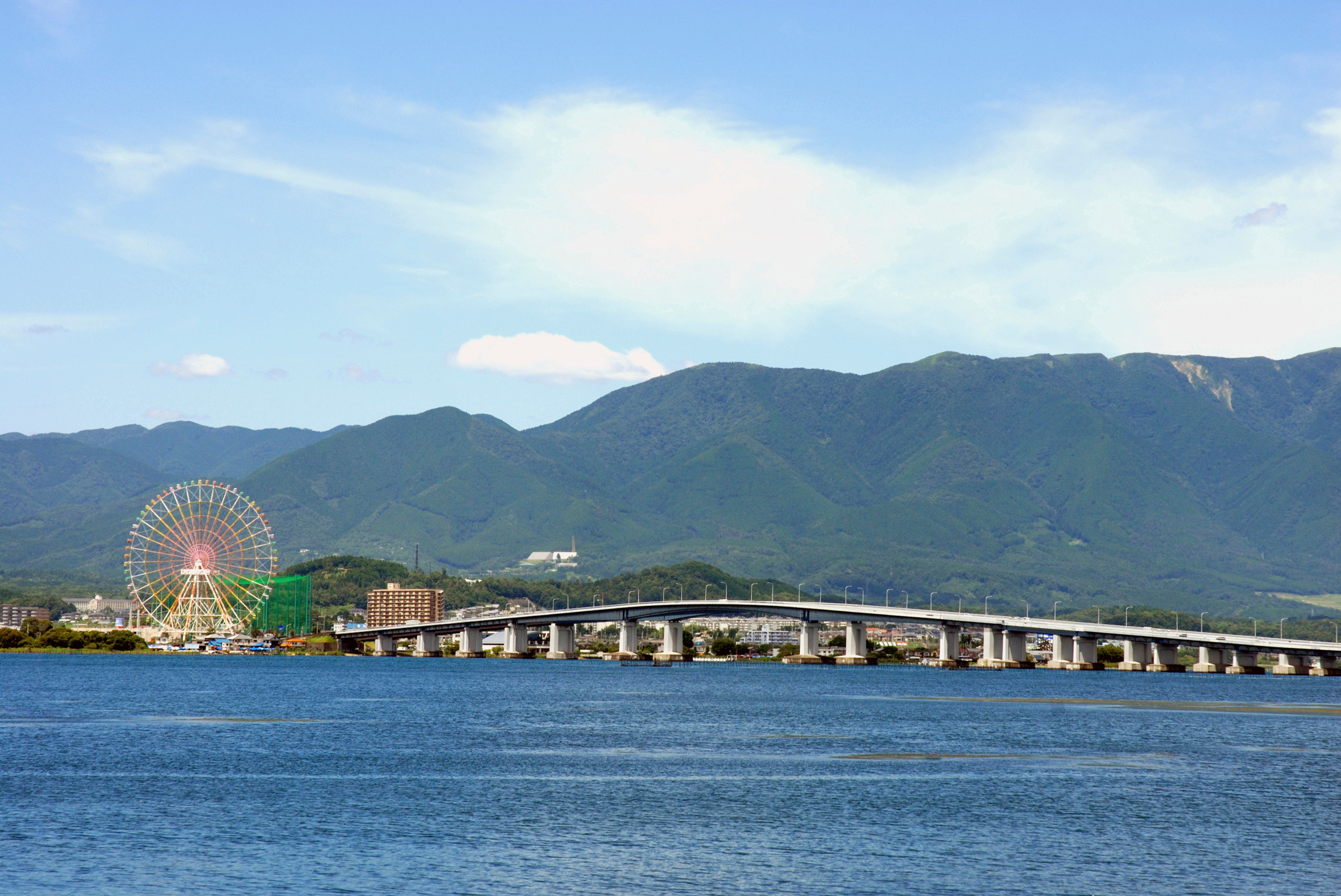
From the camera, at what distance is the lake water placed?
4422cm

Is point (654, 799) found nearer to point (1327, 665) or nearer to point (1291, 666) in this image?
point (1327, 665)

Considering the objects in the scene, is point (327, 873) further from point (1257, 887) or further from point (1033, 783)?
point (1033, 783)

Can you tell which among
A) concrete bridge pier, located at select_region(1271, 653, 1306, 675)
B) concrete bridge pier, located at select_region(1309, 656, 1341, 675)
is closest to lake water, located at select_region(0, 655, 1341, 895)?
concrete bridge pier, located at select_region(1309, 656, 1341, 675)

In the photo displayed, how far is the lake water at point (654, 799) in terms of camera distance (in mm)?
44219

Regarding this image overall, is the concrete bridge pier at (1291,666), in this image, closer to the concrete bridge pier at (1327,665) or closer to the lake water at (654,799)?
the concrete bridge pier at (1327,665)

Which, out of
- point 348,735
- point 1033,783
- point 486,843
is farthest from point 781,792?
point 348,735

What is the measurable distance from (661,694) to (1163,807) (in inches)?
3268

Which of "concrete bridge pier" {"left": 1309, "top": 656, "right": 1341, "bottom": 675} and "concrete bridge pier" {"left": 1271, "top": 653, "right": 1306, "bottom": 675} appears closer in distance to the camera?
"concrete bridge pier" {"left": 1309, "top": 656, "right": 1341, "bottom": 675}

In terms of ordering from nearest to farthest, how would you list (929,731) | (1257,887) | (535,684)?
(1257,887) → (929,731) → (535,684)

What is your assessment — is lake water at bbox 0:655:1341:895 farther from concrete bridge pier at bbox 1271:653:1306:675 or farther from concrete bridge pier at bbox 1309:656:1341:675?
concrete bridge pier at bbox 1271:653:1306:675

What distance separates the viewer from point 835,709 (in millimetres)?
119062

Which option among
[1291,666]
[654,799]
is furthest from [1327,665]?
[654,799]

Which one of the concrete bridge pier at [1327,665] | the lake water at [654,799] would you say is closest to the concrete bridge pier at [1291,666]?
the concrete bridge pier at [1327,665]

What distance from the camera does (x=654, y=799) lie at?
59969 millimetres
